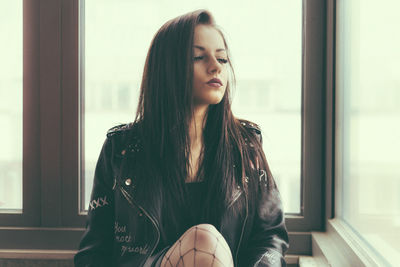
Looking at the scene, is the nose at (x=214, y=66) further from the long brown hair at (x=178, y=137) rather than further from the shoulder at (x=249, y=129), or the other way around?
the shoulder at (x=249, y=129)

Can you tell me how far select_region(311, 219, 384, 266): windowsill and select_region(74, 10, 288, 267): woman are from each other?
0.16m

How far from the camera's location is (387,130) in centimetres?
85

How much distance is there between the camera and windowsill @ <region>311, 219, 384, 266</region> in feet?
3.18

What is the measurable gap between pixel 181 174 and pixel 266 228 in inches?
11.1

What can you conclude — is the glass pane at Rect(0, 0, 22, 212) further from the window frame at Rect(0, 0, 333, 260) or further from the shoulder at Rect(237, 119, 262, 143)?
the shoulder at Rect(237, 119, 262, 143)

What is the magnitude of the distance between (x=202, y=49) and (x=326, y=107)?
0.53 m

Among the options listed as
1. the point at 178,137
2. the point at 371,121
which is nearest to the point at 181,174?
the point at 178,137

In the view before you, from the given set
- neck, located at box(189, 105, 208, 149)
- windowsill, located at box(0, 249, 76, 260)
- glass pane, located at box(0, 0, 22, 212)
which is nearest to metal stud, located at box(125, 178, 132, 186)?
neck, located at box(189, 105, 208, 149)

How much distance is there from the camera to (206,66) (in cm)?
105

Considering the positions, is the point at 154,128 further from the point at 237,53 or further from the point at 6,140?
the point at 6,140

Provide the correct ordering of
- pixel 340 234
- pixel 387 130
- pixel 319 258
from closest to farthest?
pixel 387 130, pixel 340 234, pixel 319 258

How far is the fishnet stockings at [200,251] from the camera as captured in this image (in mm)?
864

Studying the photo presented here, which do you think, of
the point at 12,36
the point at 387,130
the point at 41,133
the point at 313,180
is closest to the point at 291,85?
the point at 313,180

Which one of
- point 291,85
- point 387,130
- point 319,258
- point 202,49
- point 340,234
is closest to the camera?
point 387,130
